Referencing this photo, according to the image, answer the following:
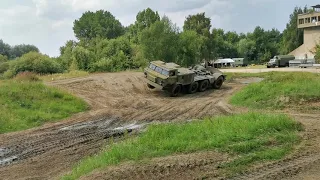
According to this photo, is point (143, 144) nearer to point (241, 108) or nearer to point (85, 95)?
point (241, 108)

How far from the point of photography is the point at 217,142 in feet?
→ 34.0

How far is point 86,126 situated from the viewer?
17141 mm

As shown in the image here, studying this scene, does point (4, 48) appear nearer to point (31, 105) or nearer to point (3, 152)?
point (31, 105)

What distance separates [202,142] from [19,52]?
4115 inches

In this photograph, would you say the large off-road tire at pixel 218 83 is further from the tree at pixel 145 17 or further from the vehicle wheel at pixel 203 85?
the tree at pixel 145 17

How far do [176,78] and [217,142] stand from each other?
1609 centimetres

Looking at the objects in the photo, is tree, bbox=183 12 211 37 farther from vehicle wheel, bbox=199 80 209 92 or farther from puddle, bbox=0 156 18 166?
puddle, bbox=0 156 18 166

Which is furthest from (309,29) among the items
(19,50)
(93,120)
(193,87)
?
(19,50)

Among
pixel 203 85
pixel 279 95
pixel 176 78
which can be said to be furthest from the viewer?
pixel 203 85

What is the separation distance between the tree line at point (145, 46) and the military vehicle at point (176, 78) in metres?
11.3

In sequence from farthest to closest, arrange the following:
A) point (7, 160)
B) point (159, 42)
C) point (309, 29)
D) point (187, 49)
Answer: point (309, 29), point (187, 49), point (159, 42), point (7, 160)

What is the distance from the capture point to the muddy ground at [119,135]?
854 centimetres

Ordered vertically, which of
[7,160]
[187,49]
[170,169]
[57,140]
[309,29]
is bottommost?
[7,160]

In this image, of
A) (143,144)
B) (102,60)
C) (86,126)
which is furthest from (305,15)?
(143,144)
